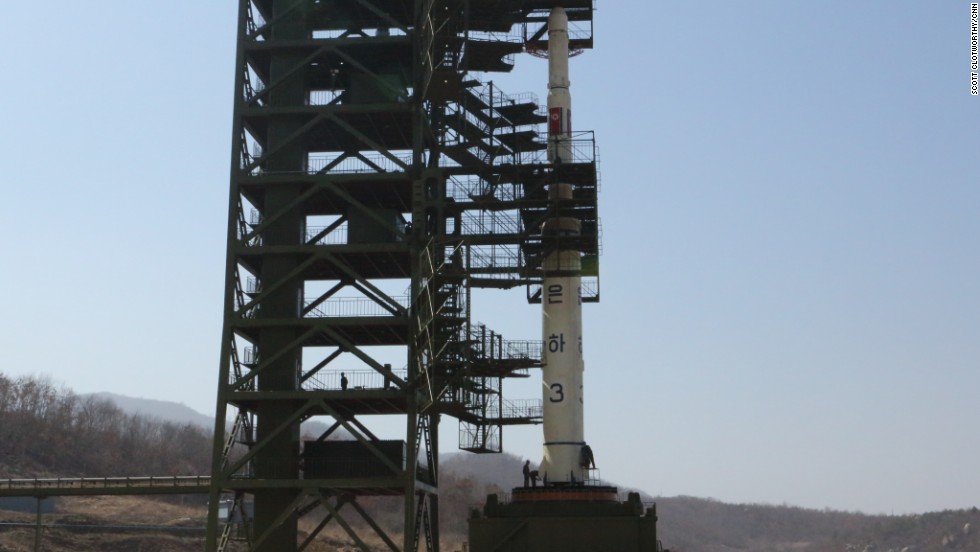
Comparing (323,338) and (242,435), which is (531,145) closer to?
(323,338)

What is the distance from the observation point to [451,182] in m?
60.5

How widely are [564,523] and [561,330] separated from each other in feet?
A: 29.6

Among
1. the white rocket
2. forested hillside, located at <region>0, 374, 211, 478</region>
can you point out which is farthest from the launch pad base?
forested hillside, located at <region>0, 374, 211, 478</region>

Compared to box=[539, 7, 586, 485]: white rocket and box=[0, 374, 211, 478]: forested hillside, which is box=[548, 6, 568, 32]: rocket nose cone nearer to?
box=[539, 7, 586, 485]: white rocket

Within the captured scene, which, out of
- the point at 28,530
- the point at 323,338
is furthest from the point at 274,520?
the point at 28,530

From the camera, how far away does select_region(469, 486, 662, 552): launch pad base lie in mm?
54031

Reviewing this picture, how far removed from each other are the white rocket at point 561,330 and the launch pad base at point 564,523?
5.53 feet

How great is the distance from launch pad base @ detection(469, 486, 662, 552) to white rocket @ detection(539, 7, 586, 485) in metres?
1.69

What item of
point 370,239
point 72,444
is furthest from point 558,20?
point 72,444

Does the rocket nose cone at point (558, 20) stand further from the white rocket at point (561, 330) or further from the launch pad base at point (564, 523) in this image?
the launch pad base at point (564, 523)

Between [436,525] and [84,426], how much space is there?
340 ft

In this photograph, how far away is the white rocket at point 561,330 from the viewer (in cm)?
5728

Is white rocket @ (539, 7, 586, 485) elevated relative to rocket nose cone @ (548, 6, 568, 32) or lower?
lower

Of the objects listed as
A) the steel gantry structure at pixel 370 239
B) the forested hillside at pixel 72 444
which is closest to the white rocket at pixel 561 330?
the steel gantry structure at pixel 370 239
